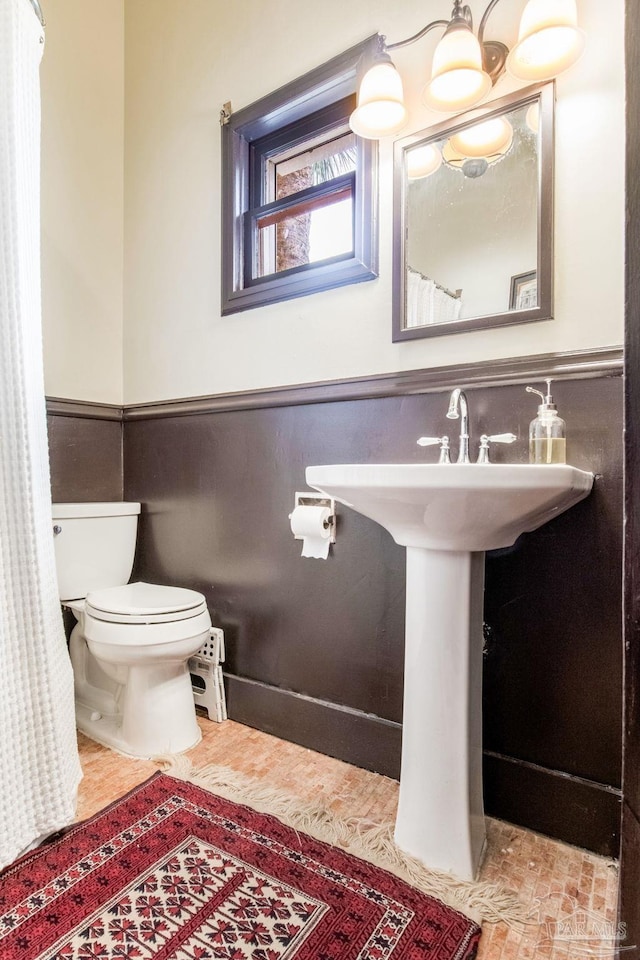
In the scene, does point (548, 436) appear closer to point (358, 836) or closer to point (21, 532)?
point (358, 836)

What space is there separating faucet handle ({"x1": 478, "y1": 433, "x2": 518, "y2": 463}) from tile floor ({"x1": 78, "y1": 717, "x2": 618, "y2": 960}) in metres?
0.85

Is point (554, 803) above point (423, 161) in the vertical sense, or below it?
below

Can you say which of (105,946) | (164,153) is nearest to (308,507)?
(105,946)

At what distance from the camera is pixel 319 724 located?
1.53m

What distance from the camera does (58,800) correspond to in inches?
44.1

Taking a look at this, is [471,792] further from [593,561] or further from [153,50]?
[153,50]

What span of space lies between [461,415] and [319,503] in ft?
1.68

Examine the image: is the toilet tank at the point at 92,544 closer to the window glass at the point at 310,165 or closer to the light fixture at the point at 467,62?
the window glass at the point at 310,165

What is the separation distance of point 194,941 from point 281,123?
2.13m

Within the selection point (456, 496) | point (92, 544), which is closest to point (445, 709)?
point (456, 496)

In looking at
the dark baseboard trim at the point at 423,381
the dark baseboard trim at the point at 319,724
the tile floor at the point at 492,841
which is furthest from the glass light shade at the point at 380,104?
the tile floor at the point at 492,841

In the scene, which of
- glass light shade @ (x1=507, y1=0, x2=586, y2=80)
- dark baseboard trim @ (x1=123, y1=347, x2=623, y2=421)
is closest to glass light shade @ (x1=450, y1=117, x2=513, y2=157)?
glass light shade @ (x1=507, y1=0, x2=586, y2=80)

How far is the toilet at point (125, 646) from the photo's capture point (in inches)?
56.6

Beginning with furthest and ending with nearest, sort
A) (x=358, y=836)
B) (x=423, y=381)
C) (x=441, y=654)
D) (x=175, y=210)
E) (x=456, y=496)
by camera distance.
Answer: (x=175, y=210) → (x=423, y=381) → (x=358, y=836) → (x=441, y=654) → (x=456, y=496)
